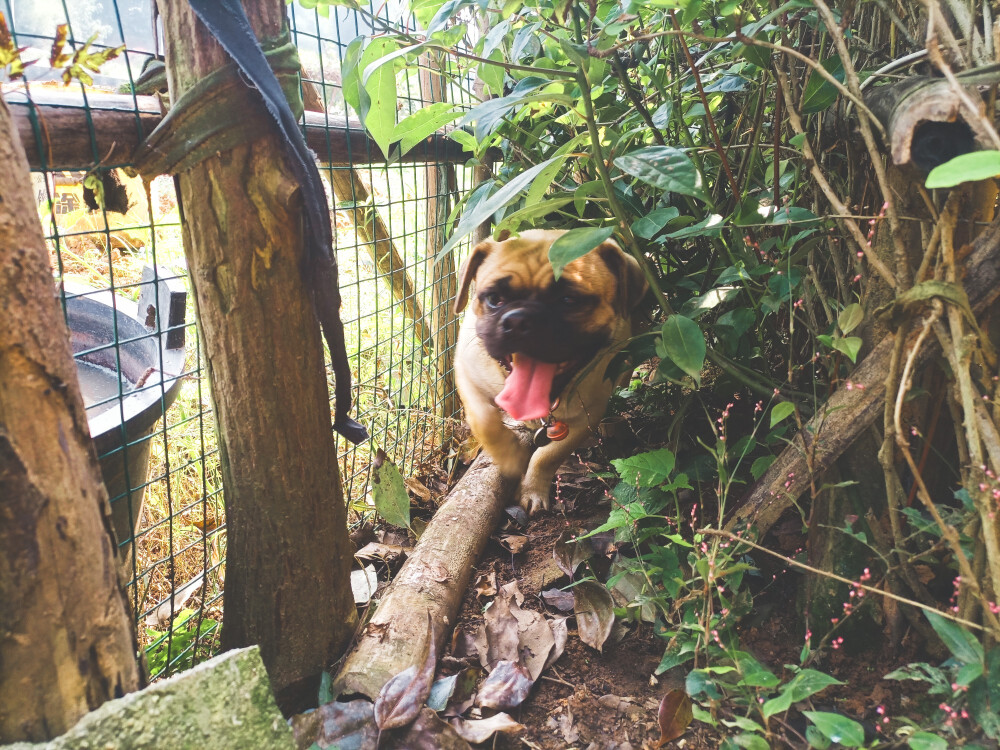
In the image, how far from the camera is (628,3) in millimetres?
1461

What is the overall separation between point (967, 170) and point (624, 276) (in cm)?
183

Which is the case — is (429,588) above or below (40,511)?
below

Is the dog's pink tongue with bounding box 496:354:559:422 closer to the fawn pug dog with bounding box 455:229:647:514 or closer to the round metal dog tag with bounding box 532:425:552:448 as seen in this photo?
the fawn pug dog with bounding box 455:229:647:514

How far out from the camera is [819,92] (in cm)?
156

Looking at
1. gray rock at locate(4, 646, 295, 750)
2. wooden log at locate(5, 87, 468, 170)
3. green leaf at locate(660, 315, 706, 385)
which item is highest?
wooden log at locate(5, 87, 468, 170)

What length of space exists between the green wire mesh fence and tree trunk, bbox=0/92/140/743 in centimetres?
36

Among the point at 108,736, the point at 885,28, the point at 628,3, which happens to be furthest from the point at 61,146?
the point at 885,28

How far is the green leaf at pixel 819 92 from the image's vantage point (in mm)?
1543

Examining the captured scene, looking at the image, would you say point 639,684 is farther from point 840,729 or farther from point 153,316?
point 153,316

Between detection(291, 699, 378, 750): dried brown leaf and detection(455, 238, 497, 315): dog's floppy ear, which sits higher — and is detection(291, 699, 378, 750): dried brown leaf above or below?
below

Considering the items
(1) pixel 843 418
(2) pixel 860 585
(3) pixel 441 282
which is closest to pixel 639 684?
(2) pixel 860 585

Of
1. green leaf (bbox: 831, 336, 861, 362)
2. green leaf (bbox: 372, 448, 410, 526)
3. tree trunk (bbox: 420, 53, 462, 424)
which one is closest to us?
green leaf (bbox: 831, 336, 861, 362)

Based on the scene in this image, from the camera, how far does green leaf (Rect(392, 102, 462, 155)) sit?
5.41ft

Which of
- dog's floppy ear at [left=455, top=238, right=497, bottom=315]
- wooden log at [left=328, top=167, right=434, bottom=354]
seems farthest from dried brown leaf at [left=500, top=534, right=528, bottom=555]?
wooden log at [left=328, top=167, right=434, bottom=354]
